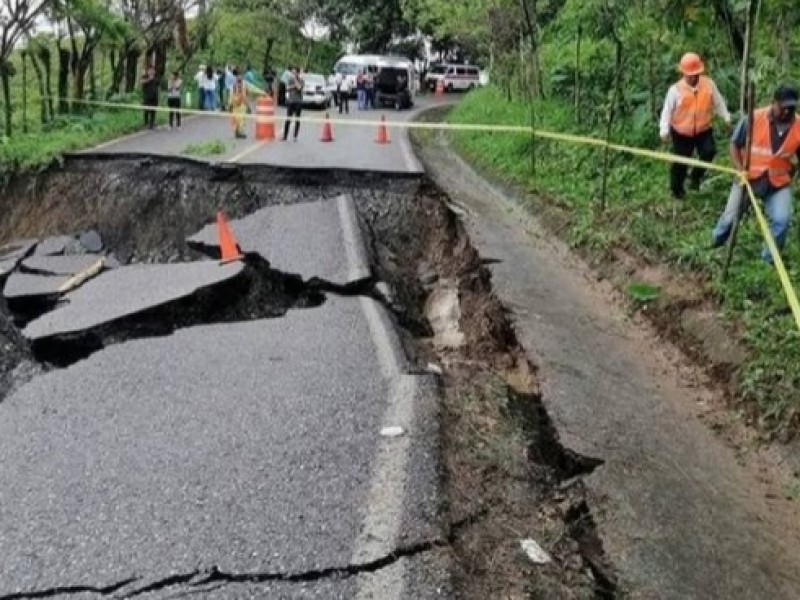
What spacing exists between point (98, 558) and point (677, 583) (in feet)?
7.46

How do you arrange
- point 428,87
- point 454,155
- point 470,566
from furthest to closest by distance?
point 428,87 → point 454,155 → point 470,566

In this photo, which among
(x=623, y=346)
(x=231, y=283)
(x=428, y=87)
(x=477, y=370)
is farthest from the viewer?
(x=428, y=87)

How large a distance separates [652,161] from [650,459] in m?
7.25

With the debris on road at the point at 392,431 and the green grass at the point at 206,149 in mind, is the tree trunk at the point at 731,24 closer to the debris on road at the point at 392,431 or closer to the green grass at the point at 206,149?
the debris on road at the point at 392,431

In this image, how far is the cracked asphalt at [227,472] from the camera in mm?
3598

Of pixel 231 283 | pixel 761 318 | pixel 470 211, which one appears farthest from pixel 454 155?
pixel 761 318

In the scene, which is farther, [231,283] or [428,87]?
[428,87]

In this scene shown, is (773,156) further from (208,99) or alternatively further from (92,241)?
(208,99)

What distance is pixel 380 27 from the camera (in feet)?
155

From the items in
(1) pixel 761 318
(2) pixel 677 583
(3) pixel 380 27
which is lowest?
(2) pixel 677 583

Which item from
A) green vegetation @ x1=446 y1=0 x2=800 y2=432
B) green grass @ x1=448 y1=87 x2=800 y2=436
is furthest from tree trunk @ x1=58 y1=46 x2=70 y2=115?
green grass @ x1=448 y1=87 x2=800 y2=436

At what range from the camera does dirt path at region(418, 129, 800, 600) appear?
4.07m

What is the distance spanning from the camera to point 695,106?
955 cm

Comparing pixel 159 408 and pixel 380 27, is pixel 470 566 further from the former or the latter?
pixel 380 27
